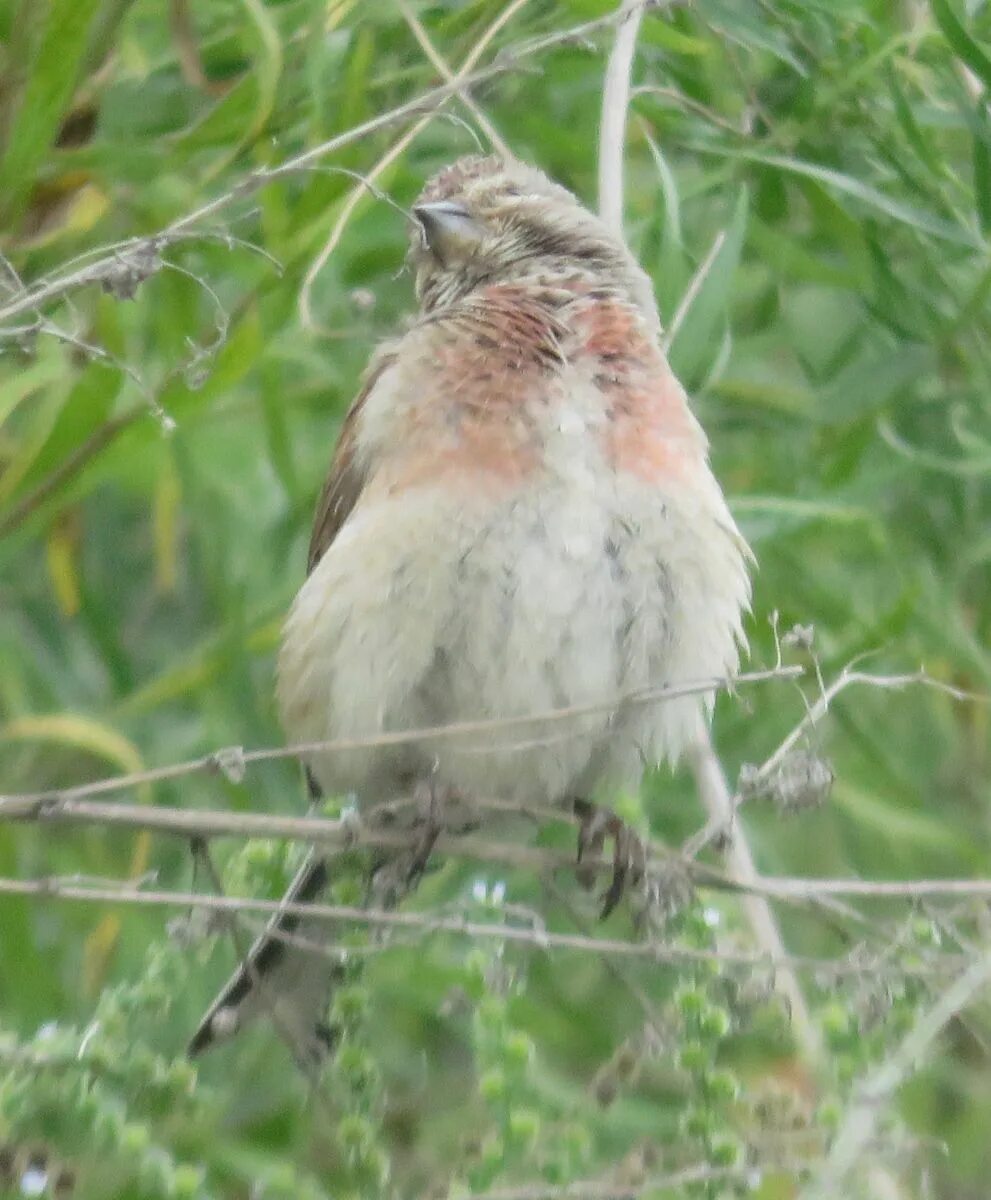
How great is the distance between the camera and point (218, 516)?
13.8 feet

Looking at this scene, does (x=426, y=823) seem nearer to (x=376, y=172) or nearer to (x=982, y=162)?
(x=376, y=172)

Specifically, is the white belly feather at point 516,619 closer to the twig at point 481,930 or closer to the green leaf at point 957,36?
the green leaf at point 957,36

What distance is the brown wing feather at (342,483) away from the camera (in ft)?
12.4

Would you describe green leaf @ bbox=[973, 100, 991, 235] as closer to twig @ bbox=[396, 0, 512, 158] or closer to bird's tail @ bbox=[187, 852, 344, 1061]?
twig @ bbox=[396, 0, 512, 158]

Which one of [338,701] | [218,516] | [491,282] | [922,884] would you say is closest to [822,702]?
[922,884]

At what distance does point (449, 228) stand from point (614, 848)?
113 cm

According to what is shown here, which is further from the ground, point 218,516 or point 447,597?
point 447,597

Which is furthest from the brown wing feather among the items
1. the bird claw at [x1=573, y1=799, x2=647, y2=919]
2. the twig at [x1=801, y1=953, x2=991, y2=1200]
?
the twig at [x1=801, y1=953, x2=991, y2=1200]

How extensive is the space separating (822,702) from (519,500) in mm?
776

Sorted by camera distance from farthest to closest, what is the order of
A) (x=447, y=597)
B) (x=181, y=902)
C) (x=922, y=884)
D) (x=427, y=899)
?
1. (x=427, y=899)
2. (x=447, y=597)
3. (x=922, y=884)
4. (x=181, y=902)

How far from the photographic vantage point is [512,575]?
3369mm

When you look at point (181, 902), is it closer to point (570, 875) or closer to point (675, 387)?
point (570, 875)

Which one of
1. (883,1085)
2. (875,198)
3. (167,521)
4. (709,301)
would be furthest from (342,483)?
(883,1085)

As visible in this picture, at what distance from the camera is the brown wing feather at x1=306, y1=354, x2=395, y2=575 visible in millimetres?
3785
